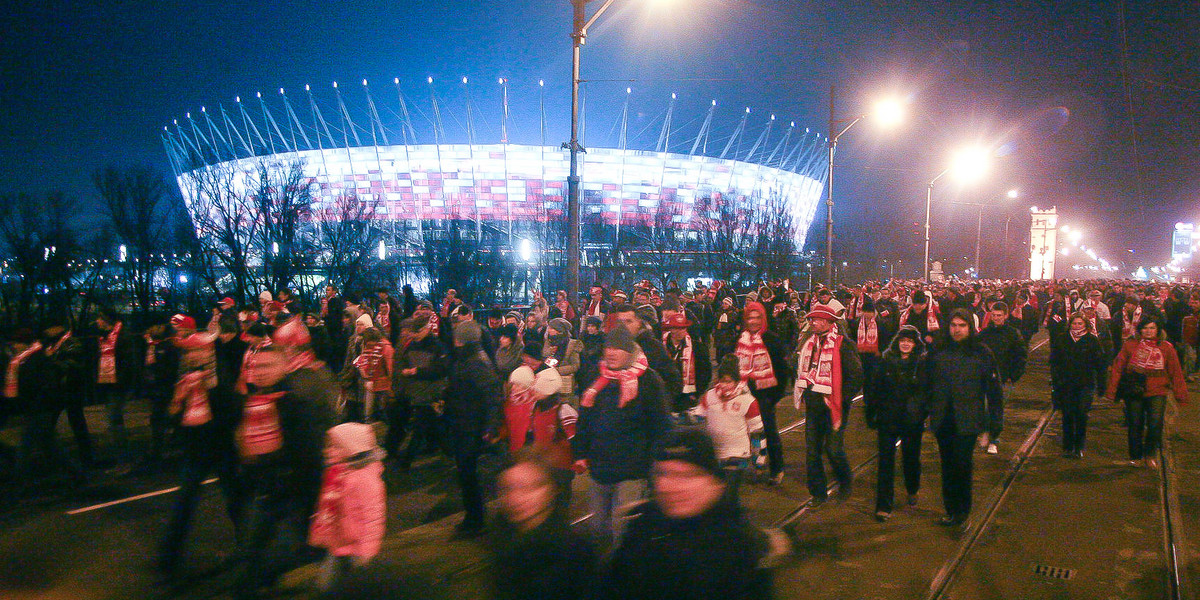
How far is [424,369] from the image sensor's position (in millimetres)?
6020

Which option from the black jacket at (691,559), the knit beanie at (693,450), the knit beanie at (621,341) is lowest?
the black jacket at (691,559)

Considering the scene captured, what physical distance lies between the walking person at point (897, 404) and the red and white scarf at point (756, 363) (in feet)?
3.05

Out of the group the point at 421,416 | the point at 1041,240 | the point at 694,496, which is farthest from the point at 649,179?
the point at 694,496

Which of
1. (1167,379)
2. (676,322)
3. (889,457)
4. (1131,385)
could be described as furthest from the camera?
(676,322)

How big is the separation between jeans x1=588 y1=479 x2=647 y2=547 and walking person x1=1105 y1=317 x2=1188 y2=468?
6.16m

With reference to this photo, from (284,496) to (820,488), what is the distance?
161 inches

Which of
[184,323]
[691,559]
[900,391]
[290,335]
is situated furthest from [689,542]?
[184,323]

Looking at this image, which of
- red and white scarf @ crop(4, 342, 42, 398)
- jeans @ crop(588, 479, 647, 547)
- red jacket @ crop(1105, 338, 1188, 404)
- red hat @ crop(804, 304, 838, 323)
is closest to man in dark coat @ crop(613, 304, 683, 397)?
red hat @ crop(804, 304, 838, 323)

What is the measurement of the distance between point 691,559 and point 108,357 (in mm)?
8602

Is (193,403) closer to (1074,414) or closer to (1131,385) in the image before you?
(1074,414)

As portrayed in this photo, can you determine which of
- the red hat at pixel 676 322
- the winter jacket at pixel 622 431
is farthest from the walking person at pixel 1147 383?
the winter jacket at pixel 622 431

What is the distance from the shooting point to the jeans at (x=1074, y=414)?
7.42 meters

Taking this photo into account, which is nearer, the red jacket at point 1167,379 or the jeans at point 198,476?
the jeans at point 198,476

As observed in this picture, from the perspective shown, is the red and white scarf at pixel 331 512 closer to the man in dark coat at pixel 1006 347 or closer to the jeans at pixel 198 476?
the jeans at pixel 198 476
